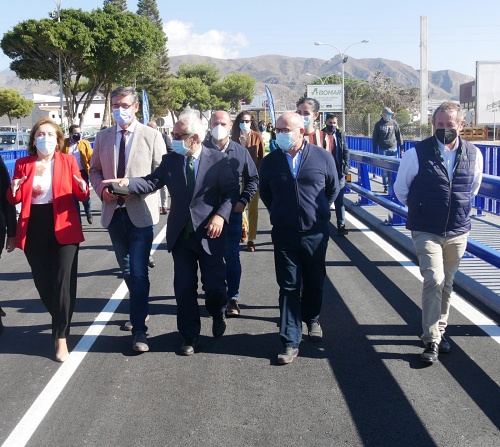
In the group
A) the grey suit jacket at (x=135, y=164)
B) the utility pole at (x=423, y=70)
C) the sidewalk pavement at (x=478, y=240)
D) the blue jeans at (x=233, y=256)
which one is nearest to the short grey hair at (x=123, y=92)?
the grey suit jacket at (x=135, y=164)

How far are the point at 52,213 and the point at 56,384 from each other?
1.34 m

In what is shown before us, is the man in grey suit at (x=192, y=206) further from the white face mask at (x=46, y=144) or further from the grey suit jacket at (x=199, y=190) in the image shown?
the white face mask at (x=46, y=144)

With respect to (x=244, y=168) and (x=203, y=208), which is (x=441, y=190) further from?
(x=244, y=168)

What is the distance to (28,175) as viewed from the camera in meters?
5.55

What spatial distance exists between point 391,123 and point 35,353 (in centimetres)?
1227

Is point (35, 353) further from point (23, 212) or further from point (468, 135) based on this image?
point (468, 135)

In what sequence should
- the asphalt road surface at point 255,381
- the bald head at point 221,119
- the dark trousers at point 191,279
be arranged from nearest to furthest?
1. the asphalt road surface at point 255,381
2. the dark trousers at point 191,279
3. the bald head at point 221,119

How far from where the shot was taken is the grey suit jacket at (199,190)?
566cm

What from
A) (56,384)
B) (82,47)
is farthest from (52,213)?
(82,47)

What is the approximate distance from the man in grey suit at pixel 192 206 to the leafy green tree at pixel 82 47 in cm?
4106

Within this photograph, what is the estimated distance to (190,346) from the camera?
5.66 meters

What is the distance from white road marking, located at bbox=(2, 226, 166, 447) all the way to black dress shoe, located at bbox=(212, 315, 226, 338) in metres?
1.01

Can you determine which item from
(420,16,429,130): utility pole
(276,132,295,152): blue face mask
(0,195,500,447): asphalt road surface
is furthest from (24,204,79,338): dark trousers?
(420,16,429,130): utility pole

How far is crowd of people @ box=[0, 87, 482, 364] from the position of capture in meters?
5.35
